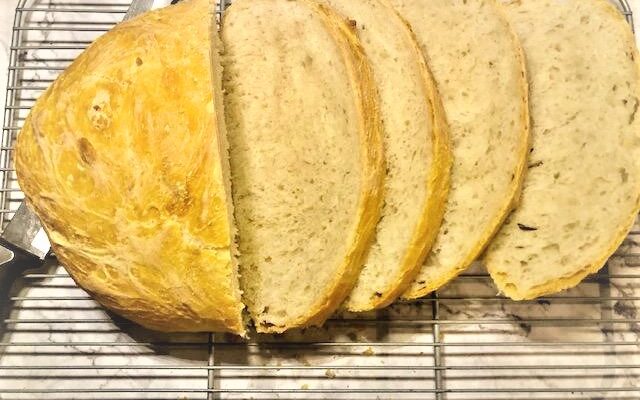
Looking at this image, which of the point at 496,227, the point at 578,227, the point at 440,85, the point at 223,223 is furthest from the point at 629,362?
the point at 223,223

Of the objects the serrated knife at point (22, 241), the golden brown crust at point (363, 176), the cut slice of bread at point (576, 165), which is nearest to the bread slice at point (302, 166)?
the golden brown crust at point (363, 176)

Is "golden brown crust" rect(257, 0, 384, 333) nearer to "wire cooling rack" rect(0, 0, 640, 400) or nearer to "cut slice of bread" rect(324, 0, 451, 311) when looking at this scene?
"cut slice of bread" rect(324, 0, 451, 311)

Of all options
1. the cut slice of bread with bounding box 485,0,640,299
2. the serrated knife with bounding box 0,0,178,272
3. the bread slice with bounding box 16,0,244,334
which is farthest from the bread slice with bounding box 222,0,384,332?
the serrated knife with bounding box 0,0,178,272

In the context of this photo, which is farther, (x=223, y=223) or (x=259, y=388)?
(x=259, y=388)

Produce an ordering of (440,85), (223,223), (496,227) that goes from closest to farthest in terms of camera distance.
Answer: (223,223) → (496,227) → (440,85)

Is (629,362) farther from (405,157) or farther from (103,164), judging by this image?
(103,164)

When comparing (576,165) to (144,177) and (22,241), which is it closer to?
(144,177)

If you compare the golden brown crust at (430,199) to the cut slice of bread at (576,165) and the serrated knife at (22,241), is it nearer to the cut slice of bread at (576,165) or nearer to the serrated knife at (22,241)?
the cut slice of bread at (576,165)
